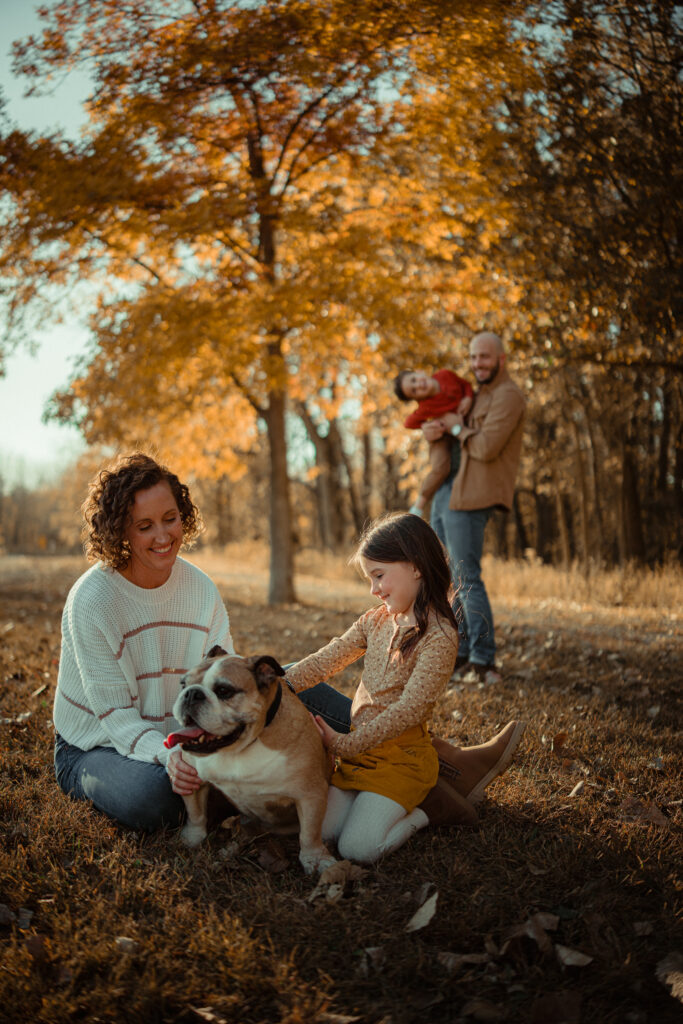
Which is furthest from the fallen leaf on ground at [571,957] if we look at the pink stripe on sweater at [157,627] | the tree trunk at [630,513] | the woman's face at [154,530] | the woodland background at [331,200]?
the tree trunk at [630,513]

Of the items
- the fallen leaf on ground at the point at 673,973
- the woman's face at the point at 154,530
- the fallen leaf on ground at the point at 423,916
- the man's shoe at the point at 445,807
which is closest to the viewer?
the fallen leaf on ground at the point at 673,973

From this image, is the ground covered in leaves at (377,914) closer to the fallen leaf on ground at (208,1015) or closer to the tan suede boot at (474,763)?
the fallen leaf on ground at (208,1015)

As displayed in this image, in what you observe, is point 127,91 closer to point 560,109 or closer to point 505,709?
point 560,109

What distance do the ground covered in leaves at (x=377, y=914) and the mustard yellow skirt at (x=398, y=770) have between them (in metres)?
0.23

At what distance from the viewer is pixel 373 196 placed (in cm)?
926

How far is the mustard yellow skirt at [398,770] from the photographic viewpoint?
113 inches

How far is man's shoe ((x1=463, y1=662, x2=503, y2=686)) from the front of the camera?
211 inches

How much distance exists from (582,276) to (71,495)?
42.8 meters

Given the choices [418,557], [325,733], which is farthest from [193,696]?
[418,557]

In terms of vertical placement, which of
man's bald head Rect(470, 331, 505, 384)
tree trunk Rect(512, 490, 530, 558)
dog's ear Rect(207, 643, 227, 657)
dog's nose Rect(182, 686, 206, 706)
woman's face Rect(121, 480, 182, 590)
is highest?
man's bald head Rect(470, 331, 505, 384)

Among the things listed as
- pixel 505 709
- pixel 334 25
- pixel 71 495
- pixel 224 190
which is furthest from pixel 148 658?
pixel 71 495

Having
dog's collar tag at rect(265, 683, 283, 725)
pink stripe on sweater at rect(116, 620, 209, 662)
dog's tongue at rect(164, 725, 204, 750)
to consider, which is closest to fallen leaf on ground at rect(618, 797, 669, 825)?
dog's collar tag at rect(265, 683, 283, 725)

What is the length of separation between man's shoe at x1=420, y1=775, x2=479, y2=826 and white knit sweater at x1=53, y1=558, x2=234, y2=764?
1.15 m

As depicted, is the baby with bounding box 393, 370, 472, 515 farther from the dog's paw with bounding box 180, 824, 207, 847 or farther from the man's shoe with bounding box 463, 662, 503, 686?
the dog's paw with bounding box 180, 824, 207, 847
